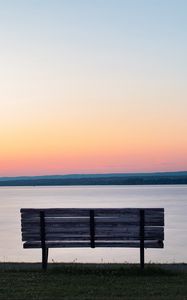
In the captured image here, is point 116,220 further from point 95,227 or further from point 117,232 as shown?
point 95,227

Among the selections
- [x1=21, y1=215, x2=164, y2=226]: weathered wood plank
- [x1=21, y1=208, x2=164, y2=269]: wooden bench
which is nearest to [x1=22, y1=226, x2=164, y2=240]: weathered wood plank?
[x1=21, y1=208, x2=164, y2=269]: wooden bench

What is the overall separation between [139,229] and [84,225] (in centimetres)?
112

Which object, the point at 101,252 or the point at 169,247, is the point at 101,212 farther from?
the point at 169,247

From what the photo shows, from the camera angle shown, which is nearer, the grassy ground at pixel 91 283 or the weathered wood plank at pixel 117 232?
the grassy ground at pixel 91 283

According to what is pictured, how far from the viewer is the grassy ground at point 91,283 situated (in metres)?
10.1

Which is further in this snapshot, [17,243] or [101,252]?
[17,243]

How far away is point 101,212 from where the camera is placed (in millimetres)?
13414

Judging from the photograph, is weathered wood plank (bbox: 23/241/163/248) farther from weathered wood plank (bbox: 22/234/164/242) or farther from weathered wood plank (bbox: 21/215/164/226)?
weathered wood plank (bbox: 21/215/164/226)

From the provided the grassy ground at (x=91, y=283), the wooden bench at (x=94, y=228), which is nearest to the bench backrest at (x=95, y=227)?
the wooden bench at (x=94, y=228)

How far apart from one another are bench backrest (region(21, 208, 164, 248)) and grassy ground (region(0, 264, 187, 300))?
52 centimetres

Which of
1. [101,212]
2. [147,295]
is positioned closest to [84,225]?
[101,212]

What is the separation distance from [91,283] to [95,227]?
2.22m

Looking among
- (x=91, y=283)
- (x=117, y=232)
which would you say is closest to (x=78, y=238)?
(x=117, y=232)

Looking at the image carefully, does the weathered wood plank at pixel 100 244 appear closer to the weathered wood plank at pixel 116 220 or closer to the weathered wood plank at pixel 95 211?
the weathered wood plank at pixel 116 220
